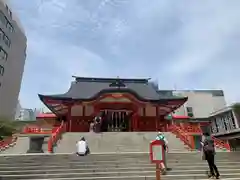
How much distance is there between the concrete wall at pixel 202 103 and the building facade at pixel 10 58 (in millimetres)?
27041

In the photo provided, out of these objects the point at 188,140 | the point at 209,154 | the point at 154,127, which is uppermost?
the point at 154,127

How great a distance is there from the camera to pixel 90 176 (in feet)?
28.2

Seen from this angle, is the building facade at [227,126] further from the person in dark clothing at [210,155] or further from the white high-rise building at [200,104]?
the person in dark clothing at [210,155]

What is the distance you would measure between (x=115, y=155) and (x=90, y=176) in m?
2.90

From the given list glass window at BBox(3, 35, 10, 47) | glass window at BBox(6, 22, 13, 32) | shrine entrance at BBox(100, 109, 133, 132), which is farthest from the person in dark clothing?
glass window at BBox(6, 22, 13, 32)

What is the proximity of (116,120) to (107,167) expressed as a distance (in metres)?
13.2

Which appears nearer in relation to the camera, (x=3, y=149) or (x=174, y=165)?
(x=174, y=165)

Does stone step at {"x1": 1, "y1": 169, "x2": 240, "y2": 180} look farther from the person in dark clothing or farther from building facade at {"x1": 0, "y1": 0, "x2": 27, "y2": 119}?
building facade at {"x1": 0, "y1": 0, "x2": 27, "y2": 119}

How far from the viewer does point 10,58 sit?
36594 millimetres

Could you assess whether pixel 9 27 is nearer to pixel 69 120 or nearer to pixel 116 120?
pixel 69 120

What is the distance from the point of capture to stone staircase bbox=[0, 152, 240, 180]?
A: 27.8ft

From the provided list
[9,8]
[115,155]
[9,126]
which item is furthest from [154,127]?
[9,8]

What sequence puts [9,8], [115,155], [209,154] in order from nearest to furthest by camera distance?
[209,154]
[115,155]
[9,8]

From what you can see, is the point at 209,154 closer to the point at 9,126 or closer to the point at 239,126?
the point at 9,126
